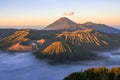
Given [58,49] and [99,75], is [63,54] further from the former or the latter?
[99,75]

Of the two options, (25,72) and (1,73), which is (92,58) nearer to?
(25,72)

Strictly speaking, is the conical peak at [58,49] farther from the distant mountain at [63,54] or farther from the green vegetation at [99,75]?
the green vegetation at [99,75]

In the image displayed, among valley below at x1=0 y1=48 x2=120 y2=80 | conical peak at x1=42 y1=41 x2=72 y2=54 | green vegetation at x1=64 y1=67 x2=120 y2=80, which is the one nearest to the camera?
green vegetation at x1=64 y1=67 x2=120 y2=80

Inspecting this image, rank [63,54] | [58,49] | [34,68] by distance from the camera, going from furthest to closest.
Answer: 1. [58,49]
2. [63,54]
3. [34,68]

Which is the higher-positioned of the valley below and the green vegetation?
the green vegetation

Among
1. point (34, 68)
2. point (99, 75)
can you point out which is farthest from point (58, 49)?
point (99, 75)

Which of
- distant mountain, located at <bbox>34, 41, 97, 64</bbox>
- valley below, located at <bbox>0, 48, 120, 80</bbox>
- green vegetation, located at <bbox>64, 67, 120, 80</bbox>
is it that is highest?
green vegetation, located at <bbox>64, 67, 120, 80</bbox>

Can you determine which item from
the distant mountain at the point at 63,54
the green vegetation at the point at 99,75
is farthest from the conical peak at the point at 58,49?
the green vegetation at the point at 99,75

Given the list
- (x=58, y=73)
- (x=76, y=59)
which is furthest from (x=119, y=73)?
(x=76, y=59)

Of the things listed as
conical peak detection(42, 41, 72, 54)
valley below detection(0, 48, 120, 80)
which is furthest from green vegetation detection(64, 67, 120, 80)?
conical peak detection(42, 41, 72, 54)

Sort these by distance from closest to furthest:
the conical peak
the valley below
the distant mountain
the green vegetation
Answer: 1. the green vegetation
2. the valley below
3. the distant mountain
4. the conical peak

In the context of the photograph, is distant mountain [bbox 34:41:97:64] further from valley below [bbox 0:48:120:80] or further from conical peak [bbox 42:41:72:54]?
valley below [bbox 0:48:120:80]
